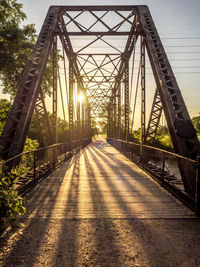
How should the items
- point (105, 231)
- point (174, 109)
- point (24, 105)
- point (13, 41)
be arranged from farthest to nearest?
1. point (13, 41)
2. point (24, 105)
3. point (174, 109)
4. point (105, 231)

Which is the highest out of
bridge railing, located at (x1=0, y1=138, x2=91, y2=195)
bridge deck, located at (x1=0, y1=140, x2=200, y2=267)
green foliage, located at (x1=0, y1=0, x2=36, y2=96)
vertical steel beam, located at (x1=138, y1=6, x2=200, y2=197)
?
green foliage, located at (x1=0, y1=0, x2=36, y2=96)

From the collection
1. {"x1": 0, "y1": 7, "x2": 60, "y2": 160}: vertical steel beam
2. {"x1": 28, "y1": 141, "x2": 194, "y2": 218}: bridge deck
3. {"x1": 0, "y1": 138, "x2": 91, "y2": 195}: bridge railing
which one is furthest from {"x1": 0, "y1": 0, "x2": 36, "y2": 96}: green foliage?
{"x1": 28, "y1": 141, "x2": 194, "y2": 218}: bridge deck

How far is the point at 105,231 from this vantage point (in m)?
2.95

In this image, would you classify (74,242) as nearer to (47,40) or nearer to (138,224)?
(138,224)

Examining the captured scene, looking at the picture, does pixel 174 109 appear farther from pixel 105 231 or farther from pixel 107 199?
pixel 105 231

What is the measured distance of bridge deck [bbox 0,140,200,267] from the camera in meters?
2.33

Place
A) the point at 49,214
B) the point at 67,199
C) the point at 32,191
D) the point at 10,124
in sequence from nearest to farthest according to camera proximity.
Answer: the point at 49,214 < the point at 67,199 < the point at 32,191 < the point at 10,124

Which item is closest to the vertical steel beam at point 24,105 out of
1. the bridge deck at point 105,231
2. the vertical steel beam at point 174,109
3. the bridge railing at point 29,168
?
the bridge railing at point 29,168

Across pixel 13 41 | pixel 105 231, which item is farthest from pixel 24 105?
pixel 13 41

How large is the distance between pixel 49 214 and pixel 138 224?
1.74 m

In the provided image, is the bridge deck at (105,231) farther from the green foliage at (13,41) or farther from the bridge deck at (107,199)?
the green foliage at (13,41)

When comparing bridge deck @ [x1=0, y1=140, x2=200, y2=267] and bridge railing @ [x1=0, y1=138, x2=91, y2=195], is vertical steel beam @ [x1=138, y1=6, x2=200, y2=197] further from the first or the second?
bridge railing @ [x1=0, y1=138, x2=91, y2=195]

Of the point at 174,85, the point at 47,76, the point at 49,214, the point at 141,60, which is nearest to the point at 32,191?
the point at 49,214

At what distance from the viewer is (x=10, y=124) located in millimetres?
5277
